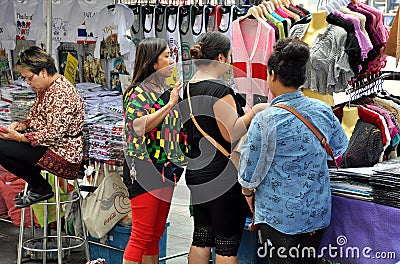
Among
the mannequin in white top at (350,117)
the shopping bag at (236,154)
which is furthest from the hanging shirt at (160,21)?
the shopping bag at (236,154)

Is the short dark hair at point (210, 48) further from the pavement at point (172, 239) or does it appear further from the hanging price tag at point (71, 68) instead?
the hanging price tag at point (71, 68)

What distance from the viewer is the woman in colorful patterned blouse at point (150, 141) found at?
4.02 m

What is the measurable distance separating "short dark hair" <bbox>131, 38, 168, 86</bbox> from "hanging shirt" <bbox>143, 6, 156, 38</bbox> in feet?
7.31

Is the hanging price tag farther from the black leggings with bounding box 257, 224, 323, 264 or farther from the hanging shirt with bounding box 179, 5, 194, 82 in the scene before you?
the black leggings with bounding box 257, 224, 323, 264

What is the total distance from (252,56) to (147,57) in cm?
82

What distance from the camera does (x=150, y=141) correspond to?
13.3ft

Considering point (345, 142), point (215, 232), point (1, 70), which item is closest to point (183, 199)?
point (1, 70)

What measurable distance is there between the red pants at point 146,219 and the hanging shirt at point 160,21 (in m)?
2.50

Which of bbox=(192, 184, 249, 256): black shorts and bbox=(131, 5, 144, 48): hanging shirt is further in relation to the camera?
bbox=(131, 5, 144, 48): hanging shirt

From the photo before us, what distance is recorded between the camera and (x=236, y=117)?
3.71 meters

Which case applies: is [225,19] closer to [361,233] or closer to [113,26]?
[113,26]

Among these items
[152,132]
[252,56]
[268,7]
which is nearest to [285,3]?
[268,7]

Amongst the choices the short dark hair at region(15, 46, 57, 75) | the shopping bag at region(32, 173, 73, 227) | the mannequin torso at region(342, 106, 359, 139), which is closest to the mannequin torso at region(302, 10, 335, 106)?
the mannequin torso at region(342, 106, 359, 139)

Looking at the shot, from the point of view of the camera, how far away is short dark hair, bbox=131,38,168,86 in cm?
402
